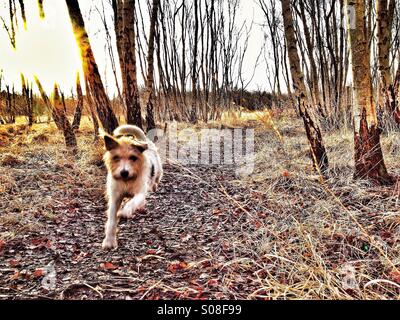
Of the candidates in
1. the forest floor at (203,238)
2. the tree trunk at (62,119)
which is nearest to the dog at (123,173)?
the forest floor at (203,238)

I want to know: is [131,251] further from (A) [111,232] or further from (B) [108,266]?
(B) [108,266]

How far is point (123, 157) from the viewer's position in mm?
3564

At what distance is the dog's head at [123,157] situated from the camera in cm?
349

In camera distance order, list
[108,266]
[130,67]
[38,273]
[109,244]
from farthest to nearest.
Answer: [130,67]
[109,244]
[108,266]
[38,273]

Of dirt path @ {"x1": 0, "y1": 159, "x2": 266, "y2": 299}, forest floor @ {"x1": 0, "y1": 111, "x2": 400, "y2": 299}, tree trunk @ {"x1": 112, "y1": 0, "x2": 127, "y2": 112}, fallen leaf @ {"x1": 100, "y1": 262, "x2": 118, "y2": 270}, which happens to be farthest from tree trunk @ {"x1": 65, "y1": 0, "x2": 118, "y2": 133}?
fallen leaf @ {"x1": 100, "y1": 262, "x2": 118, "y2": 270}

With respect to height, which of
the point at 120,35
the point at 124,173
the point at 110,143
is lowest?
the point at 124,173

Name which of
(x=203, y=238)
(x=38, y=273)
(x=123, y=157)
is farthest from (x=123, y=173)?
(x=203, y=238)

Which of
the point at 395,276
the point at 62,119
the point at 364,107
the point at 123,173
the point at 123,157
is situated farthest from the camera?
the point at 62,119

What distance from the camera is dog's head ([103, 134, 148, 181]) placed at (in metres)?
3.49

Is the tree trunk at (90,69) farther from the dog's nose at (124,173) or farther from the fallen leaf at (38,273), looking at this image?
the fallen leaf at (38,273)

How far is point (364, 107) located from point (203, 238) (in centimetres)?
277
